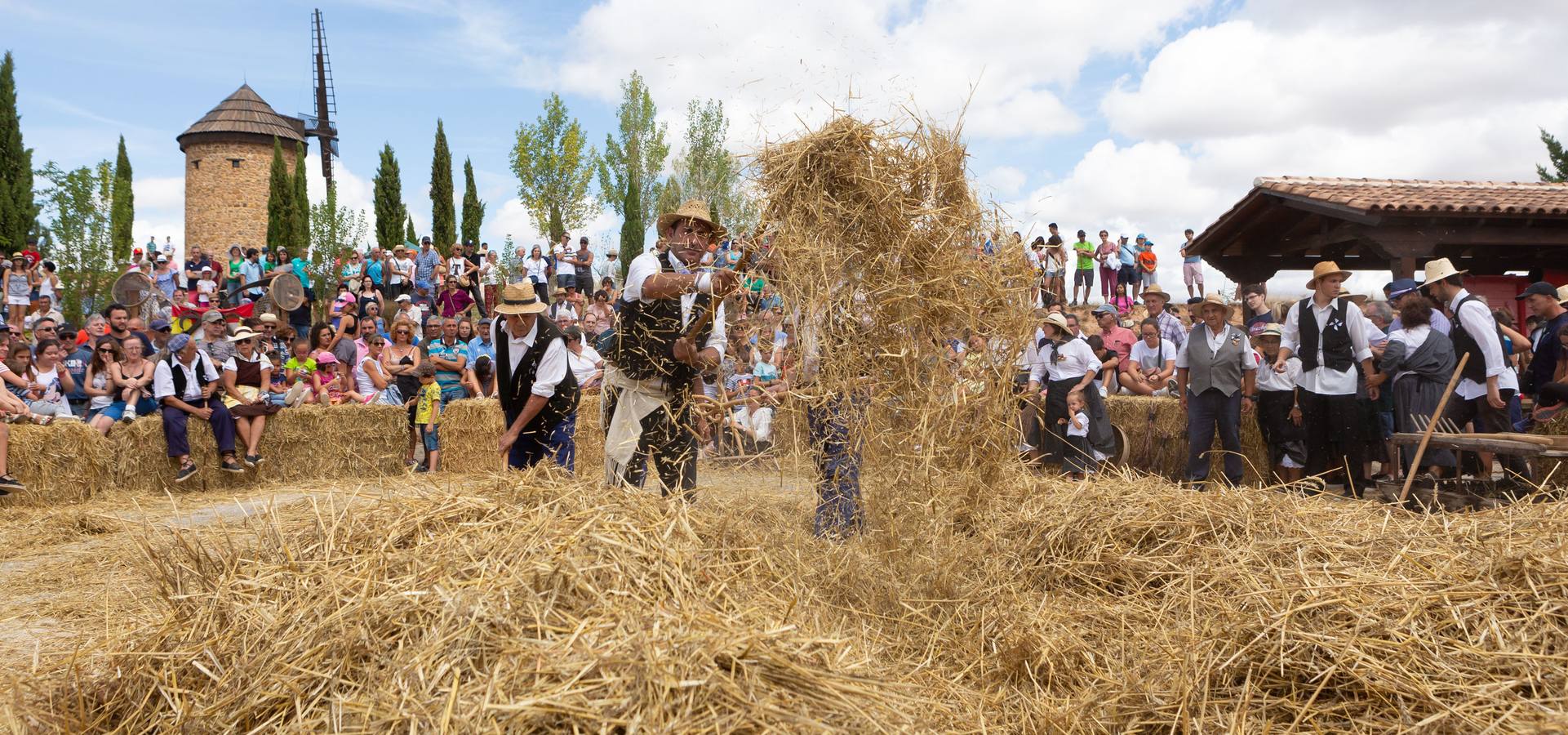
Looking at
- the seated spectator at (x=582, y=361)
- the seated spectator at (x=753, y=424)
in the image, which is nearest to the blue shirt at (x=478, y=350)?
the seated spectator at (x=582, y=361)

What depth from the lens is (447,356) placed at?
33.9ft

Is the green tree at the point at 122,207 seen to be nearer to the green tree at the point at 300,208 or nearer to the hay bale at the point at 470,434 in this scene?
the green tree at the point at 300,208

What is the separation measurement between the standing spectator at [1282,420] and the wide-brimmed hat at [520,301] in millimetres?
5914

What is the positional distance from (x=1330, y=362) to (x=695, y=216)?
5274mm

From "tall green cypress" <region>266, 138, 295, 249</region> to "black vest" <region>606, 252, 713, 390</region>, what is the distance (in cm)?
3104

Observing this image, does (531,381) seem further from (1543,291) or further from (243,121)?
(243,121)

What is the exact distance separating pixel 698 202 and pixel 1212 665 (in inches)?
119

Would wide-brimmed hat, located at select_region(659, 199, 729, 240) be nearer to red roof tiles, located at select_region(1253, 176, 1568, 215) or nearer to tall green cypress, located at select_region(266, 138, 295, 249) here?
red roof tiles, located at select_region(1253, 176, 1568, 215)

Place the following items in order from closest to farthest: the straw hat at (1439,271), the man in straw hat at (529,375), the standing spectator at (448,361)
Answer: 1. the man in straw hat at (529,375)
2. the straw hat at (1439,271)
3. the standing spectator at (448,361)

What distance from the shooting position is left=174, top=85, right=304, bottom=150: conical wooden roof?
38.1 m

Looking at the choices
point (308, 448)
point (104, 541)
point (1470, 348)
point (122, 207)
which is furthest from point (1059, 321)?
point (122, 207)

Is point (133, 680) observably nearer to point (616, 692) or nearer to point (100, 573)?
point (616, 692)

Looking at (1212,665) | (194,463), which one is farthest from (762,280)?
(194,463)

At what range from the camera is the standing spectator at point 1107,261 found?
66.5 feet
